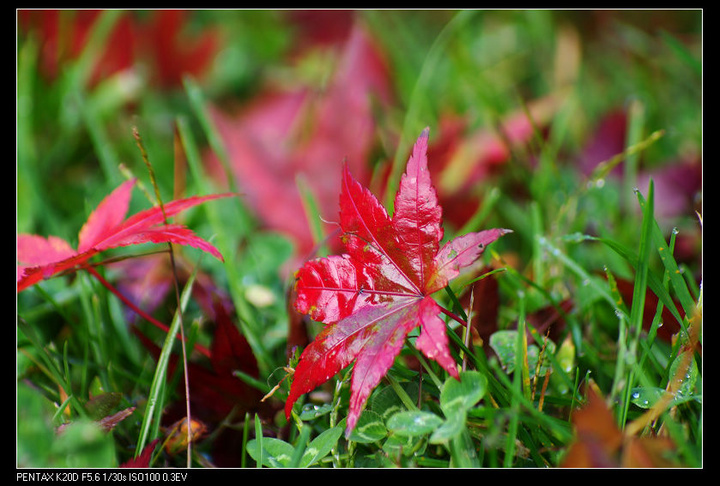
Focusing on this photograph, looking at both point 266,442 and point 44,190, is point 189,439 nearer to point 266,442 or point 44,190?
point 266,442

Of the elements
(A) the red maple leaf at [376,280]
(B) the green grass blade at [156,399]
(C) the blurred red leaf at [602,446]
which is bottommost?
(B) the green grass blade at [156,399]

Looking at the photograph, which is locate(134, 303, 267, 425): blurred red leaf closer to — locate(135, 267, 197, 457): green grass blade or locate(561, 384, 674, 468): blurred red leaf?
locate(135, 267, 197, 457): green grass blade

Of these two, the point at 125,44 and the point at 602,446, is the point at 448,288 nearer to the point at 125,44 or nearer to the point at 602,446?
the point at 602,446

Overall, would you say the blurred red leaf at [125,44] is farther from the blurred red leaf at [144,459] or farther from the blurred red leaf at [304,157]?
the blurred red leaf at [144,459]

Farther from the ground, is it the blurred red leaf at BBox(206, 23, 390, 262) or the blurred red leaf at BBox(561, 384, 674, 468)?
the blurred red leaf at BBox(206, 23, 390, 262)

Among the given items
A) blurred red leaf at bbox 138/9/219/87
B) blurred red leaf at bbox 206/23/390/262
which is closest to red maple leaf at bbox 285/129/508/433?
blurred red leaf at bbox 206/23/390/262

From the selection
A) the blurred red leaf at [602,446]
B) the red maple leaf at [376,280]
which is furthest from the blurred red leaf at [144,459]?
the blurred red leaf at [602,446]
